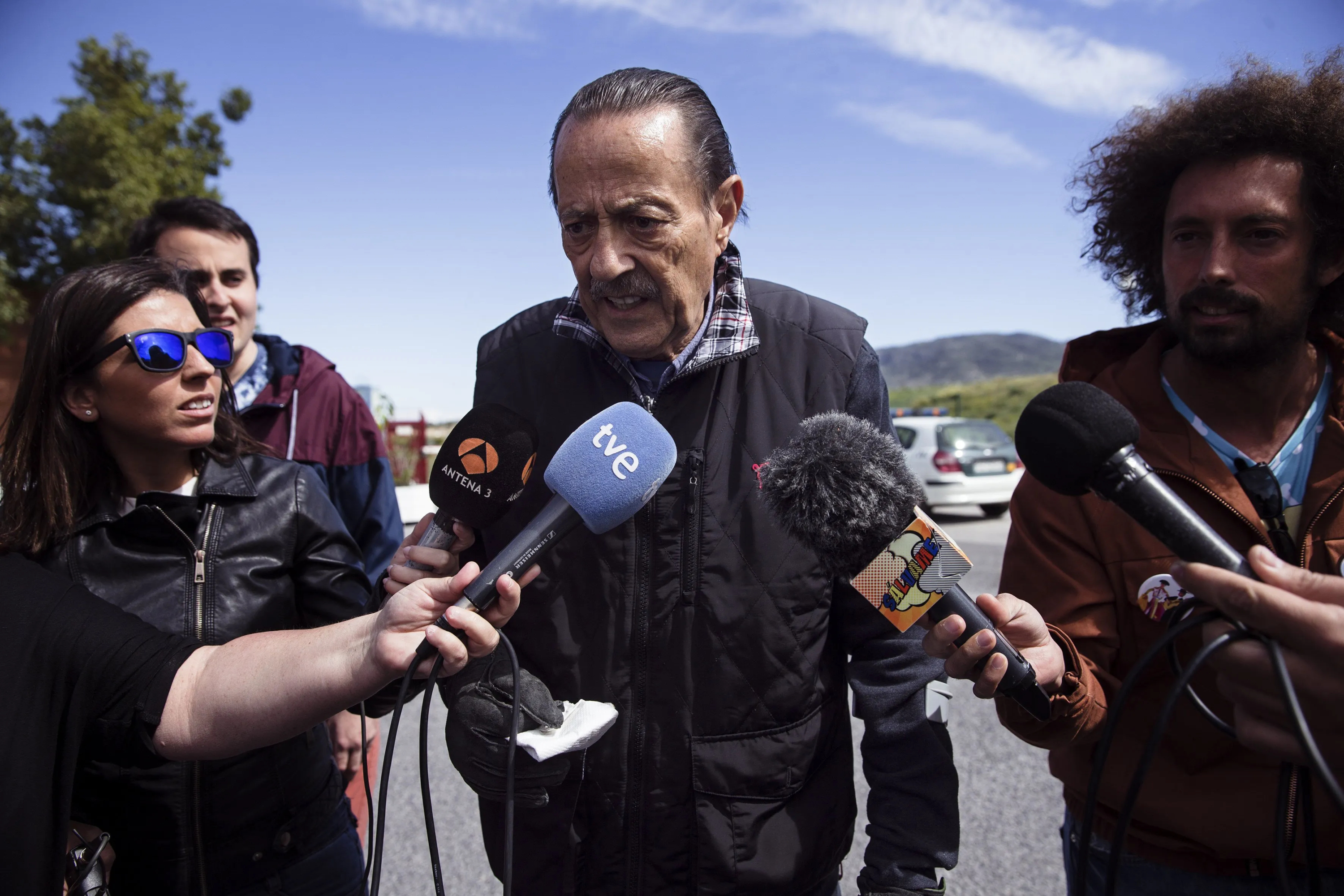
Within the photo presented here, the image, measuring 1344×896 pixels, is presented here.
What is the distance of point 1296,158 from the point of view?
193 cm

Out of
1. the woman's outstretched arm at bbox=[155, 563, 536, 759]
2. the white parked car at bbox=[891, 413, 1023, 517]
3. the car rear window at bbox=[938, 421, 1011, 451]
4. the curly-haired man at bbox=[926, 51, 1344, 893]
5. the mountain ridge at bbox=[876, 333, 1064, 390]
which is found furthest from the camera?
the mountain ridge at bbox=[876, 333, 1064, 390]

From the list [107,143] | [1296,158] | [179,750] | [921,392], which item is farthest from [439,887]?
[921,392]

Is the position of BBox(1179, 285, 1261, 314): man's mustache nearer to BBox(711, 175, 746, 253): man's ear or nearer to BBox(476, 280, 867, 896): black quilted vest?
BBox(476, 280, 867, 896): black quilted vest

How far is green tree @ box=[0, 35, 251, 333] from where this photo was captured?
17.5 m

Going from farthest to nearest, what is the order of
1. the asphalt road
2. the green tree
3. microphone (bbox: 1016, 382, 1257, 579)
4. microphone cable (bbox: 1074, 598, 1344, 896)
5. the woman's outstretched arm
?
the green tree < the asphalt road < the woman's outstretched arm < microphone (bbox: 1016, 382, 1257, 579) < microphone cable (bbox: 1074, 598, 1344, 896)

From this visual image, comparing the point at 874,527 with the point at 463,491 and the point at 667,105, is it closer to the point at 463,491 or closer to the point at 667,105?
the point at 463,491

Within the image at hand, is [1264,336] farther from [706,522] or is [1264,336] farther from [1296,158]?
[706,522]

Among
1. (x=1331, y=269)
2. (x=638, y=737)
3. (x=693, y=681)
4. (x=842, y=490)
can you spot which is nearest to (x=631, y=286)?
(x=842, y=490)

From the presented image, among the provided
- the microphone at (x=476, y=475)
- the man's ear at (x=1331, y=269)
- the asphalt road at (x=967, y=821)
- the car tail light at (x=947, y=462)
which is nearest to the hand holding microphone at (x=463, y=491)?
the microphone at (x=476, y=475)

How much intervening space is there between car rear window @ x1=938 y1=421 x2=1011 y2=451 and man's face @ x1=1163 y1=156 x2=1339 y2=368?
10.8 metres

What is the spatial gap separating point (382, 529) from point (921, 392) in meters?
65.4

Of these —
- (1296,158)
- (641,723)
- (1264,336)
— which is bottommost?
(641,723)

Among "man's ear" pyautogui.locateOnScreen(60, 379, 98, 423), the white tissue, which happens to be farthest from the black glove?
"man's ear" pyautogui.locateOnScreen(60, 379, 98, 423)

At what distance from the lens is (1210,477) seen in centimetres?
174
